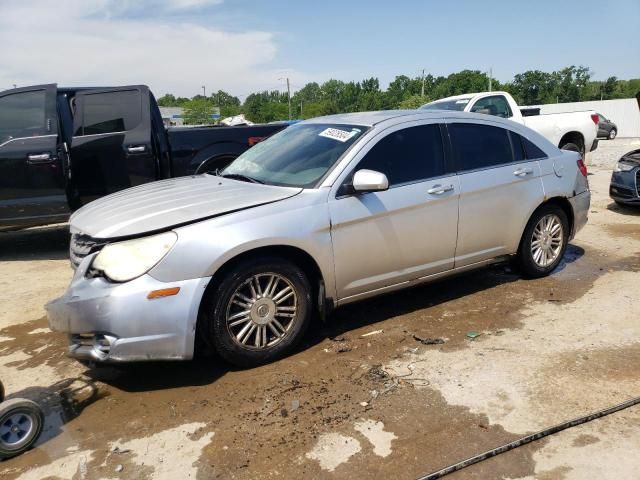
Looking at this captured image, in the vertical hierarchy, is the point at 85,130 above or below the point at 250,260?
above

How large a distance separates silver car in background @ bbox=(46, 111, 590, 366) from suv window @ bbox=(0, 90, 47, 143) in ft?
10.8

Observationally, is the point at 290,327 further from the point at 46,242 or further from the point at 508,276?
the point at 46,242

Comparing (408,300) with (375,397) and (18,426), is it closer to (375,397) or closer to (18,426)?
(375,397)

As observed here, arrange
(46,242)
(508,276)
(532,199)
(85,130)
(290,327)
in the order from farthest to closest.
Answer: (46,242) → (85,130) → (508,276) → (532,199) → (290,327)

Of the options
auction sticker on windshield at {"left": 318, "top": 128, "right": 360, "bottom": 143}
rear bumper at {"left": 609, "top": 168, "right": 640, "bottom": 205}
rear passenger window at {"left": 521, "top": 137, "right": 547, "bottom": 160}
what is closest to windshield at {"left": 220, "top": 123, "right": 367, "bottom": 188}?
auction sticker on windshield at {"left": 318, "top": 128, "right": 360, "bottom": 143}

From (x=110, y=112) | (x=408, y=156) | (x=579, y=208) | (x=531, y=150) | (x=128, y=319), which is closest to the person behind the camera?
(x=128, y=319)

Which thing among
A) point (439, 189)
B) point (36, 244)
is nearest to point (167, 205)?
point (439, 189)

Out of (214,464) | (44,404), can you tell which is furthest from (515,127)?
(44,404)

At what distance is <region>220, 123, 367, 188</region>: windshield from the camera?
4023 mm

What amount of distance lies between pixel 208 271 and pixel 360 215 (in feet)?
3.95

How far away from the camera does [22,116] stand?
667cm

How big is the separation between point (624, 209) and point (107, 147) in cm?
803

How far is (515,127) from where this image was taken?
16.4 feet

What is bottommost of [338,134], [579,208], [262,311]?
[262,311]
